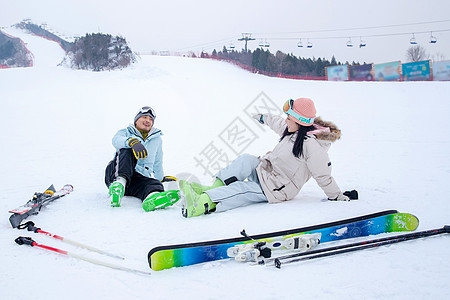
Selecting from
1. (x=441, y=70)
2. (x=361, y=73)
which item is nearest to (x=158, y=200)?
(x=441, y=70)

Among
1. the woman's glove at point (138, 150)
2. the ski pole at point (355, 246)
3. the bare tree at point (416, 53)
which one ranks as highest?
the bare tree at point (416, 53)

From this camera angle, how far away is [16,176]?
4.48m

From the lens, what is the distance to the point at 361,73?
71.3ft

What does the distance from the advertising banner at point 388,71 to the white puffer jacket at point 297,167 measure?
69.3 ft

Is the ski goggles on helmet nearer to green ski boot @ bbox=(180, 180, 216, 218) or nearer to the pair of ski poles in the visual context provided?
green ski boot @ bbox=(180, 180, 216, 218)

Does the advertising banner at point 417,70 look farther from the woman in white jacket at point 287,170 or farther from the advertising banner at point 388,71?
the woman in white jacket at point 287,170

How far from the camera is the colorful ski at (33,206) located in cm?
254

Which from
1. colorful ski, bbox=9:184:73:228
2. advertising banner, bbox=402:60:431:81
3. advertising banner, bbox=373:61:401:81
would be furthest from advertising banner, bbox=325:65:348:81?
colorful ski, bbox=9:184:73:228

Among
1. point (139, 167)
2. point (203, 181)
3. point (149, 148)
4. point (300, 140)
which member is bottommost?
point (203, 181)

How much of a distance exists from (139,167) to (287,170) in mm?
1739

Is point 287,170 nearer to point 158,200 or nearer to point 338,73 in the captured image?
point 158,200

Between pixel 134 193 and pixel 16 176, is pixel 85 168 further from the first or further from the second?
pixel 134 193

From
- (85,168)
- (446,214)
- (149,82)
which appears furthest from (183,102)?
(446,214)

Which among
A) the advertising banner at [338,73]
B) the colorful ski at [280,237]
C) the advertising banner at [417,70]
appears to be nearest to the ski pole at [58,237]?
the colorful ski at [280,237]
